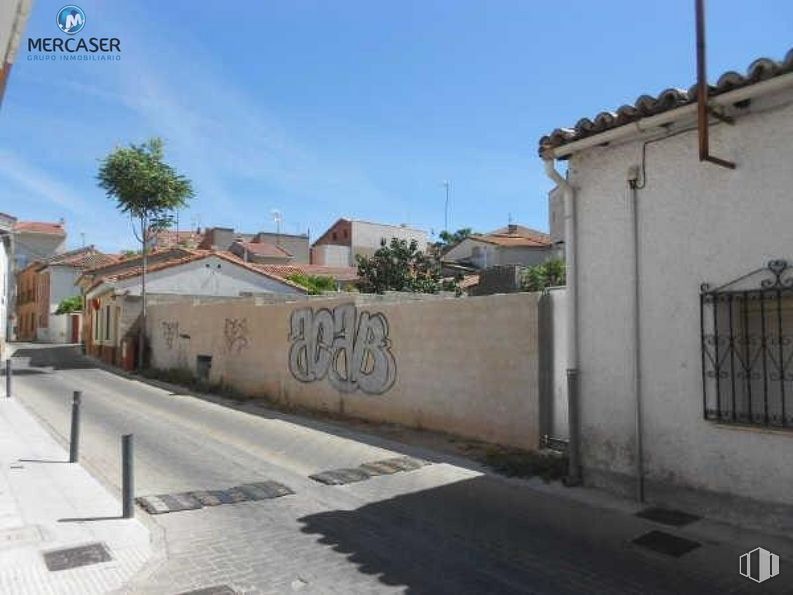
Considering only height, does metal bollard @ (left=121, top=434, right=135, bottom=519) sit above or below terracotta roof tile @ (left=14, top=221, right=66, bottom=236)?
below

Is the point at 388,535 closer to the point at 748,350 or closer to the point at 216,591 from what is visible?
the point at 216,591

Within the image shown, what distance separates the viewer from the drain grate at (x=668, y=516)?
5.93 meters

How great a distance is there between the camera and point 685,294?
6254 mm

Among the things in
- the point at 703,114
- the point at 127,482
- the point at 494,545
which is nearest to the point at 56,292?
the point at 127,482

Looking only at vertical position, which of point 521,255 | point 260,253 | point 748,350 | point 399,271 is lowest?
point 748,350

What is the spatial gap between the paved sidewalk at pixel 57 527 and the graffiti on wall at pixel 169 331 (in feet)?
45.6

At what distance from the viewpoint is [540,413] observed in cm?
862

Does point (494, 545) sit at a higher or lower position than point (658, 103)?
lower

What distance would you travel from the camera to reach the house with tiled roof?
89.3ft

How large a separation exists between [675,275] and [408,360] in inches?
224

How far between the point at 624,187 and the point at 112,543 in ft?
19.5

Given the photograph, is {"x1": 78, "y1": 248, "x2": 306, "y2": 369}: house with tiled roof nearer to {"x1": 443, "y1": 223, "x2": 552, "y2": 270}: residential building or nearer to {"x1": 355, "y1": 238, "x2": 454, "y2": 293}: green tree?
{"x1": 355, "y1": 238, "x2": 454, "y2": 293}: green tree

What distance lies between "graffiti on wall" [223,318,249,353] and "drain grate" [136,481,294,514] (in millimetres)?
10100

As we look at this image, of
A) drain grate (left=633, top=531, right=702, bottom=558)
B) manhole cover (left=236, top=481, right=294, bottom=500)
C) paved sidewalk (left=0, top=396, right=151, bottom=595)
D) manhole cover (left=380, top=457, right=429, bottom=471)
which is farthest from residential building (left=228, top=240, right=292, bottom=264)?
drain grate (left=633, top=531, right=702, bottom=558)
